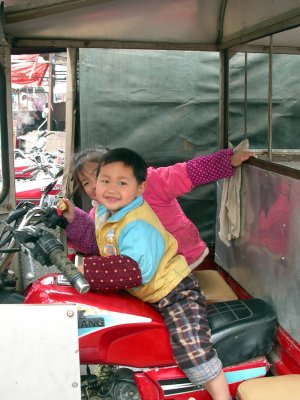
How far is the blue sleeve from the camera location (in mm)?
1896

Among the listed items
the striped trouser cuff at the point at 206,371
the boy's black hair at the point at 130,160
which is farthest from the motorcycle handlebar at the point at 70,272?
the striped trouser cuff at the point at 206,371

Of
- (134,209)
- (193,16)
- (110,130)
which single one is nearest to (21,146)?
(110,130)

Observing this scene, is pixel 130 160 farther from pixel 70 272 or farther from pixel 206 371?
pixel 206 371

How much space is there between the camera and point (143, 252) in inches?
74.6

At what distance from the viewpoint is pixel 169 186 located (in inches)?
107

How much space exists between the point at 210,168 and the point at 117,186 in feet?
2.68

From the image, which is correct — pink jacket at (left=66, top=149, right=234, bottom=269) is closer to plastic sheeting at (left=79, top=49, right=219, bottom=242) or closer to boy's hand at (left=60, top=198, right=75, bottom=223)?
boy's hand at (left=60, top=198, right=75, bottom=223)

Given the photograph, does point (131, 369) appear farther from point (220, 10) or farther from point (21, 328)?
point (220, 10)

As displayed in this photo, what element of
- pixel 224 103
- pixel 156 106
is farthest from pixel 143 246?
pixel 156 106

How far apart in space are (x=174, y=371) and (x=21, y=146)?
9760mm

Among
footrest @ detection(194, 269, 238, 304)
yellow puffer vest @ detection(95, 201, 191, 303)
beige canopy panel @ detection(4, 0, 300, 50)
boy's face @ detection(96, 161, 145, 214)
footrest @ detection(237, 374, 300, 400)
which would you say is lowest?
footrest @ detection(237, 374, 300, 400)

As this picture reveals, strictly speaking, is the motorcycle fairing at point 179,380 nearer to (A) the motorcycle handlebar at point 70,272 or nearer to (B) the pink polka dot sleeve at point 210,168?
(A) the motorcycle handlebar at point 70,272

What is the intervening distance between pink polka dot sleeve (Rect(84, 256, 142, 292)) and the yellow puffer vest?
0.09 meters

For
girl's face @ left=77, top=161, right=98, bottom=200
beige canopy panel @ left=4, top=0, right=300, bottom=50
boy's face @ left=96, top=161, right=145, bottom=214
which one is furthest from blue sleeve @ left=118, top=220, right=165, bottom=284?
beige canopy panel @ left=4, top=0, right=300, bottom=50
